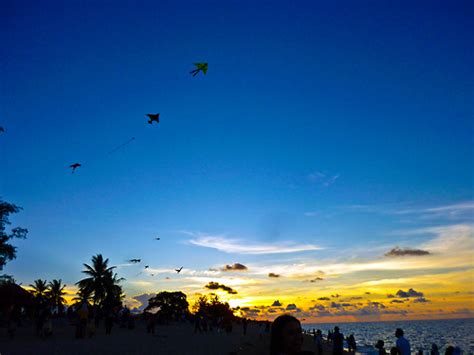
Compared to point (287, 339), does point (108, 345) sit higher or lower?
lower

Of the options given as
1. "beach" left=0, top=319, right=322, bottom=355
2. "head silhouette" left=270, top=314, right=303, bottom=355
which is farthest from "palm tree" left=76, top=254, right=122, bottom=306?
"head silhouette" left=270, top=314, right=303, bottom=355

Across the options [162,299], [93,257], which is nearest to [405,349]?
[93,257]

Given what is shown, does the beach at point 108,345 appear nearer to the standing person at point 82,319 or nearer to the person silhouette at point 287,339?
the standing person at point 82,319

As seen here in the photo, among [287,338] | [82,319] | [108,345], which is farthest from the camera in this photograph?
[82,319]

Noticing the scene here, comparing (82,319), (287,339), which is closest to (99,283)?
(82,319)

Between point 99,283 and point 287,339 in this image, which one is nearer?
point 287,339

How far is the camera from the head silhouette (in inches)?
108

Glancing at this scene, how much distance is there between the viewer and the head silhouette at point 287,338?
8.98 ft

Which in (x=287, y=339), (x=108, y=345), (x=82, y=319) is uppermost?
(x=287, y=339)

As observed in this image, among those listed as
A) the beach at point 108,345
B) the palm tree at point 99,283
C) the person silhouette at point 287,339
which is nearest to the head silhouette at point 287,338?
the person silhouette at point 287,339

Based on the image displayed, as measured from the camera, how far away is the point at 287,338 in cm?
274

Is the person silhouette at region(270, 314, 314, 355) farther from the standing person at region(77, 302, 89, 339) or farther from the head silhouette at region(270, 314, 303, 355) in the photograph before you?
the standing person at region(77, 302, 89, 339)

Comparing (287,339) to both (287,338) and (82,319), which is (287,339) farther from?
(82,319)

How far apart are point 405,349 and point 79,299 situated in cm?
5640
